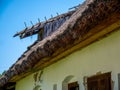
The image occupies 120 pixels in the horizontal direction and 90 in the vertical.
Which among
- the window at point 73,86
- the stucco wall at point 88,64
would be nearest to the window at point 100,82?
the stucco wall at point 88,64

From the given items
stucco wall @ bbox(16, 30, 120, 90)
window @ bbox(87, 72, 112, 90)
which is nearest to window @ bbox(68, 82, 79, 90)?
stucco wall @ bbox(16, 30, 120, 90)

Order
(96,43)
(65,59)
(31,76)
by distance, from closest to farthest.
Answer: (96,43)
(65,59)
(31,76)

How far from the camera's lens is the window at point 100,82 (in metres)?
6.07

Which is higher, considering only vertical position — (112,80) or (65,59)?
(65,59)

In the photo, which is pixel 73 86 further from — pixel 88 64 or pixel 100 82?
pixel 100 82

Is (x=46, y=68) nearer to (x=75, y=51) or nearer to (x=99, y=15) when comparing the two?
(x=75, y=51)

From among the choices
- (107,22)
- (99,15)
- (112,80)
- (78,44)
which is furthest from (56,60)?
(99,15)

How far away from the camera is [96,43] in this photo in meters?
6.55

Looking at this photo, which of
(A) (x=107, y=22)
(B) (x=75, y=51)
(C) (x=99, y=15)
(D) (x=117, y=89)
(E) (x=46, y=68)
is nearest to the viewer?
(C) (x=99, y=15)

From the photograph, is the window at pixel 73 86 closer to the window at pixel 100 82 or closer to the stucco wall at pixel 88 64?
the stucco wall at pixel 88 64

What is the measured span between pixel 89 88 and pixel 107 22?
6.30ft

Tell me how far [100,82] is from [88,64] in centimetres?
55

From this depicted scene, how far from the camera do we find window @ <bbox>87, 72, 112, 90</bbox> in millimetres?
6066

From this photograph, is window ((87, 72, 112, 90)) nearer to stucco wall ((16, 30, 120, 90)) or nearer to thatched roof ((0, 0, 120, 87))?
stucco wall ((16, 30, 120, 90))
